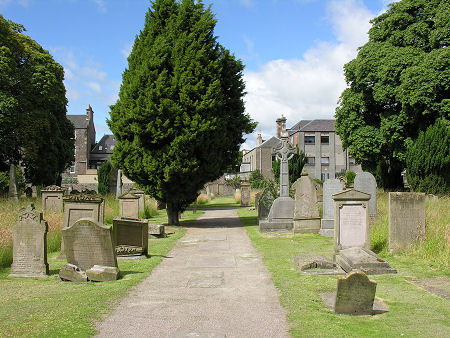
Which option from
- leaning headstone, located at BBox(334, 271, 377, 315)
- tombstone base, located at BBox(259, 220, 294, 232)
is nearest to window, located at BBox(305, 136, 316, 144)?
tombstone base, located at BBox(259, 220, 294, 232)

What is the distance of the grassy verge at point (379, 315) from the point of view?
17.3 feet

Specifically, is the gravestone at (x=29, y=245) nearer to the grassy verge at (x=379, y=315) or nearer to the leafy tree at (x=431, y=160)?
the grassy verge at (x=379, y=315)

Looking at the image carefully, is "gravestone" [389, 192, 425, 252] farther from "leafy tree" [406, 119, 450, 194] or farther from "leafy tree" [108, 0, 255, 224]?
"leafy tree" [406, 119, 450, 194]

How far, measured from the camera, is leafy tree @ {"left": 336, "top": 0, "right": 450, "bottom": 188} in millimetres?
24406

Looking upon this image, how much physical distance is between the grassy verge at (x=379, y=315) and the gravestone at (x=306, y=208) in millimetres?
5901

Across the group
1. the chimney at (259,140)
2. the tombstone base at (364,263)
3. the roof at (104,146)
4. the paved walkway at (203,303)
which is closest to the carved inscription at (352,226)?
the tombstone base at (364,263)

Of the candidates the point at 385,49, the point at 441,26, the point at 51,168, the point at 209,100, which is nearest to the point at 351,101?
the point at 385,49

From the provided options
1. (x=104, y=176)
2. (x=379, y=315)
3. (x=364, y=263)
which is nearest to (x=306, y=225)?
(x=364, y=263)

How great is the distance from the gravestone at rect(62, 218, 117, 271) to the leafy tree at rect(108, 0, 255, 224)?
9337 mm

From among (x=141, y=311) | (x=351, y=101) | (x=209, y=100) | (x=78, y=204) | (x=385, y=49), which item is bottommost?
(x=141, y=311)

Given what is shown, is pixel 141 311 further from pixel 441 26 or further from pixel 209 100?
pixel 441 26

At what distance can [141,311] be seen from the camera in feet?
20.3

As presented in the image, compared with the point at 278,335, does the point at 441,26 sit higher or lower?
higher

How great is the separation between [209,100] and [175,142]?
2.31 meters
